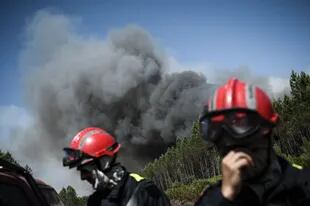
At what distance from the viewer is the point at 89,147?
4.03 meters

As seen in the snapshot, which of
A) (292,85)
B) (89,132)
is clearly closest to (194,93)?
(292,85)

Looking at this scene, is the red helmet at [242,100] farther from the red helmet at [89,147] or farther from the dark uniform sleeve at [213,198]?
the red helmet at [89,147]

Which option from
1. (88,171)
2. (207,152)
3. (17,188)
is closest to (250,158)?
(17,188)

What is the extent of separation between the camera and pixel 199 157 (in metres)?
75.8

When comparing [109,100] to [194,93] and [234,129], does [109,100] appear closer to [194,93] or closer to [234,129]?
[194,93]

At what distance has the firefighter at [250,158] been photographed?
171cm

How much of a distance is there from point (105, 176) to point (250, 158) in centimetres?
239

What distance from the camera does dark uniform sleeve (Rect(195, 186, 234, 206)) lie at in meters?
1.76

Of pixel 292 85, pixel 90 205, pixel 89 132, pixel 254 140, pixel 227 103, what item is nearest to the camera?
pixel 254 140

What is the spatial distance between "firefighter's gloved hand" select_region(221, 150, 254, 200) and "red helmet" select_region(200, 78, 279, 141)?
96 millimetres

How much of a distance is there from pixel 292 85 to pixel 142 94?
51.6 metres

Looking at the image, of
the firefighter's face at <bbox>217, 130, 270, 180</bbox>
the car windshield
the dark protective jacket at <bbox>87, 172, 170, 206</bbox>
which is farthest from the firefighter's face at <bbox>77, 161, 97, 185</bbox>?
the firefighter's face at <bbox>217, 130, 270, 180</bbox>

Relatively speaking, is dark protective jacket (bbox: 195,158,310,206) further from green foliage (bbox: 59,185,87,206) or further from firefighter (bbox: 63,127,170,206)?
green foliage (bbox: 59,185,87,206)

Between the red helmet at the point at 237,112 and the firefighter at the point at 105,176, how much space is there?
206 centimetres
